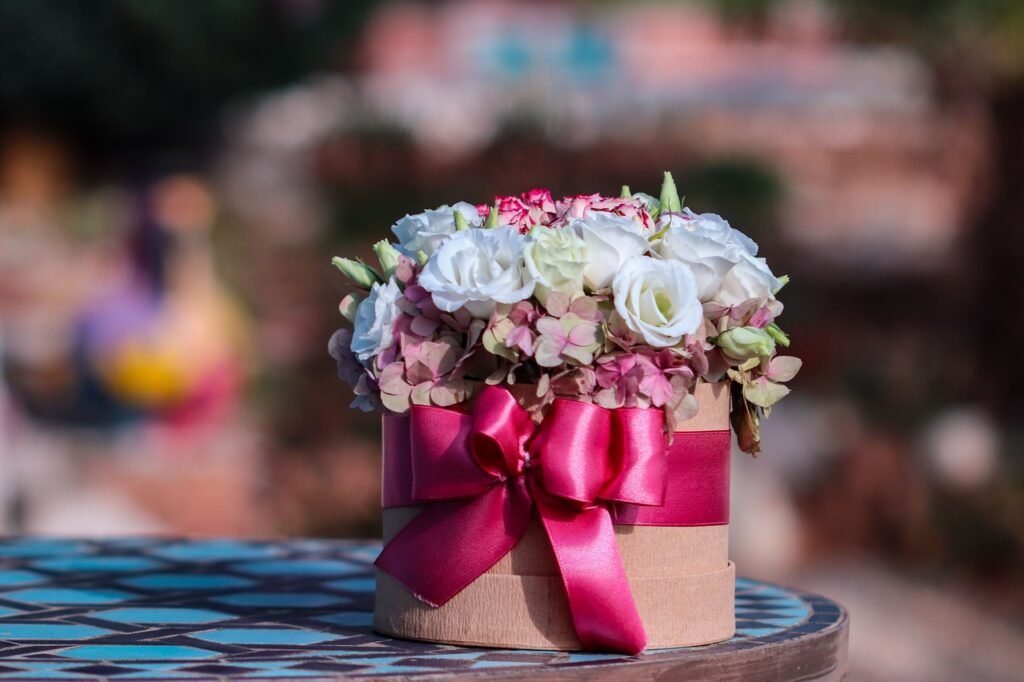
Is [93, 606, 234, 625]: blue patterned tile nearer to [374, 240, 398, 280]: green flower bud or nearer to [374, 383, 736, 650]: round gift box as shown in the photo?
[374, 383, 736, 650]: round gift box

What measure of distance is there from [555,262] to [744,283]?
0.67 feet

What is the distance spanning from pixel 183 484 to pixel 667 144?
13.7 feet

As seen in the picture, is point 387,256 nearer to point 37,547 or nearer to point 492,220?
point 492,220

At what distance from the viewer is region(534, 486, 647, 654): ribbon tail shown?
1468 mm

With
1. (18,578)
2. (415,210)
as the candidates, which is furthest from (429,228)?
(415,210)

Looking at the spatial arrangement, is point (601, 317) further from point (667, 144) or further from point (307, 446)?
point (667, 144)

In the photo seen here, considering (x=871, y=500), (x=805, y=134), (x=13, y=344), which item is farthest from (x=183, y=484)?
(x=805, y=134)

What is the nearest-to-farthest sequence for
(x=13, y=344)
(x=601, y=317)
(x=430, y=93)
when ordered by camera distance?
(x=601, y=317) < (x=13, y=344) < (x=430, y=93)

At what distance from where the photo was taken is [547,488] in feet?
4.88

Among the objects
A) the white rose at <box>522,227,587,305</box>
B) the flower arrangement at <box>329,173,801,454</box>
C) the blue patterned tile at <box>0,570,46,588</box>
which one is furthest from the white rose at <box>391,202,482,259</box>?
the blue patterned tile at <box>0,570,46,588</box>

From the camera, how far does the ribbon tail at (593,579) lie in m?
1.47

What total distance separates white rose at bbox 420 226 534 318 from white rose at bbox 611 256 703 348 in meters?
0.09

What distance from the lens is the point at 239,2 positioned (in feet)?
28.1

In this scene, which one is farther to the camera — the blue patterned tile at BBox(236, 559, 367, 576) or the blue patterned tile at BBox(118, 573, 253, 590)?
the blue patterned tile at BBox(236, 559, 367, 576)
